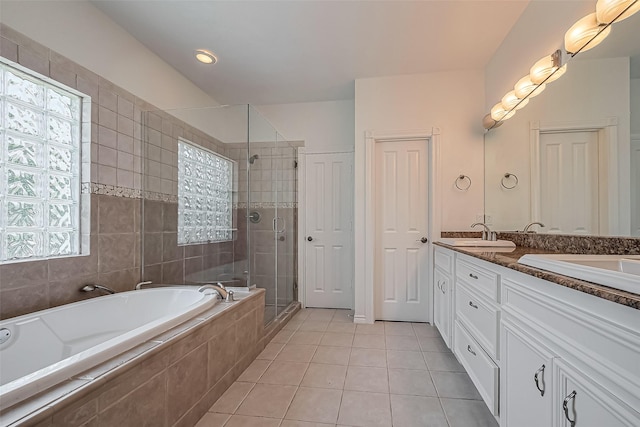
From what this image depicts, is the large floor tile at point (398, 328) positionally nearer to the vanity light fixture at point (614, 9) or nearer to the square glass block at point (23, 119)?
the vanity light fixture at point (614, 9)

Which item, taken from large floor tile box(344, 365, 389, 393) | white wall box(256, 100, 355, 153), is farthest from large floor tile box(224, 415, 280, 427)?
white wall box(256, 100, 355, 153)

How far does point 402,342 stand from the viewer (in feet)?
7.79

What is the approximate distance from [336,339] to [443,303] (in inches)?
37.5

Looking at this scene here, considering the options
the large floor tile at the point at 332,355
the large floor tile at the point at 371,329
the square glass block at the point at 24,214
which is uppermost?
the square glass block at the point at 24,214

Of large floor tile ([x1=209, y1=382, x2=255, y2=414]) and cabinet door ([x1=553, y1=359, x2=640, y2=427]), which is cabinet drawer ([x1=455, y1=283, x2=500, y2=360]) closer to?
cabinet door ([x1=553, y1=359, x2=640, y2=427])

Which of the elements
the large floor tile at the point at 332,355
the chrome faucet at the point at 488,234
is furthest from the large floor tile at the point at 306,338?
the chrome faucet at the point at 488,234

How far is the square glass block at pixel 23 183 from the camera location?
1446mm

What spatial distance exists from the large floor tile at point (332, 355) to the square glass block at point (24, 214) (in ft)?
6.32

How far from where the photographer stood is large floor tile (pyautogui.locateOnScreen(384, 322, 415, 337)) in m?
2.58

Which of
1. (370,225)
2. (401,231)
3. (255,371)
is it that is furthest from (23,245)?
(401,231)

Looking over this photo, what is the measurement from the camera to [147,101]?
2277 millimetres

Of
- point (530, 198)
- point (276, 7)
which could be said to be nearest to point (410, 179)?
point (530, 198)

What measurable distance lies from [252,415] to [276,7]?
2.47 m

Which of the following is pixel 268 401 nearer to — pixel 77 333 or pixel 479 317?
pixel 77 333
